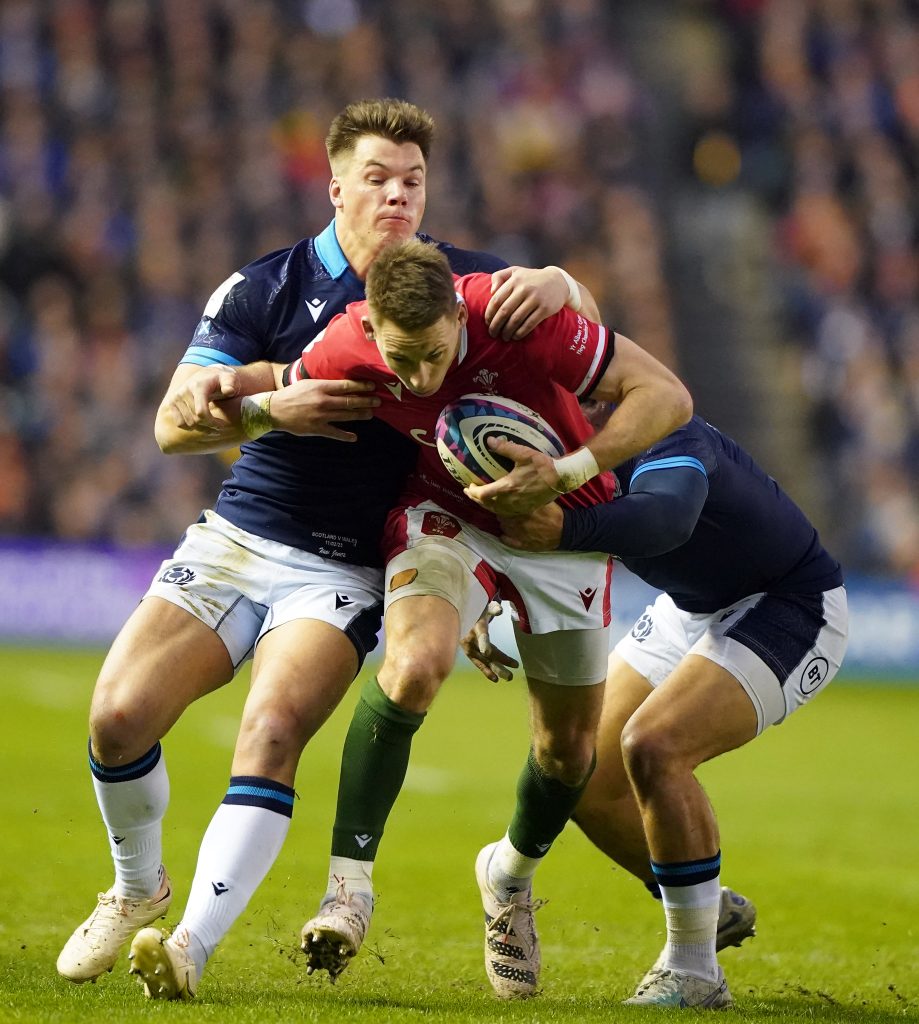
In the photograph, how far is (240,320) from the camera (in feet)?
18.6

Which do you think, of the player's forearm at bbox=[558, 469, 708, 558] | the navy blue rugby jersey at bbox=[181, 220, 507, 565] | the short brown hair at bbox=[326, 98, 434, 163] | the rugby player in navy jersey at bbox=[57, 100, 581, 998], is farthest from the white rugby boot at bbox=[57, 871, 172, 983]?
the short brown hair at bbox=[326, 98, 434, 163]

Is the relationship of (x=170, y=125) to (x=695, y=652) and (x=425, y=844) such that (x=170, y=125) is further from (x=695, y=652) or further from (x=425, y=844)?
(x=695, y=652)

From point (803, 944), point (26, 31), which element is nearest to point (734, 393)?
point (26, 31)

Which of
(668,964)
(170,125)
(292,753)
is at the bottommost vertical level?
(668,964)

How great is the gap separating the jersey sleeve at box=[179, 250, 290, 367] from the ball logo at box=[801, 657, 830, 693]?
2221mm

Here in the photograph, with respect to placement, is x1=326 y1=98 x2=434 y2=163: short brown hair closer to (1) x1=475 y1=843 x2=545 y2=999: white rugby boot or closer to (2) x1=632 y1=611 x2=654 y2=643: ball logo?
(2) x1=632 y1=611 x2=654 y2=643: ball logo

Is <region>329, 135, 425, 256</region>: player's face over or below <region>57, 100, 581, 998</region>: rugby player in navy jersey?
over

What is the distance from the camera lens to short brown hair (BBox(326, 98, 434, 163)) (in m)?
5.70

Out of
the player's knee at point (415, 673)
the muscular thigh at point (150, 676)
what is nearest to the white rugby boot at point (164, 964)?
the muscular thigh at point (150, 676)

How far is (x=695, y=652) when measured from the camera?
19.5 ft

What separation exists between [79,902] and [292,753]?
2.36 m

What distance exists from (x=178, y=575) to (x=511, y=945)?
176cm

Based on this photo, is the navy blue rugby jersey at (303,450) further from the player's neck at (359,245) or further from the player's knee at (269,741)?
the player's knee at (269,741)

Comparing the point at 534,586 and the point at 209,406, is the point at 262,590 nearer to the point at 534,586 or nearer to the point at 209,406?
the point at 209,406
